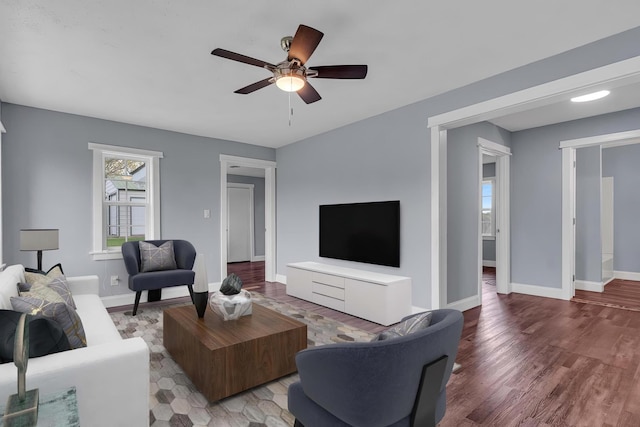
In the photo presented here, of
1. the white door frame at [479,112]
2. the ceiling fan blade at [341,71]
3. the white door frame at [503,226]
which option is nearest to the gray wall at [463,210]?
the white door frame at [479,112]

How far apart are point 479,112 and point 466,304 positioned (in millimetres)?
2377

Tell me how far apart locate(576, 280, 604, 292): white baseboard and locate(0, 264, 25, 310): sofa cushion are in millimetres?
6612

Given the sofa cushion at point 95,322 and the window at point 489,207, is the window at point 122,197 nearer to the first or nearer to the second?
the sofa cushion at point 95,322

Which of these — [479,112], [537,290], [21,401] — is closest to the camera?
[21,401]

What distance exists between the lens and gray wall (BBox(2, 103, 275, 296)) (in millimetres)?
3744

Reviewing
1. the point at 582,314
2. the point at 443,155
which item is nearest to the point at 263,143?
the point at 443,155

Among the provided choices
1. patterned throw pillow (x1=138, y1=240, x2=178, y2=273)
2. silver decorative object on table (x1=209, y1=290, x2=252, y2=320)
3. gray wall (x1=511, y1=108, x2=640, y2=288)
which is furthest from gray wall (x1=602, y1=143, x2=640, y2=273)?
patterned throw pillow (x1=138, y1=240, x2=178, y2=273)

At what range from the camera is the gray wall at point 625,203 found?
18.9ft

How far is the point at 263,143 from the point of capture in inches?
225

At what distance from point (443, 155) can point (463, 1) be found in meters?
1.74

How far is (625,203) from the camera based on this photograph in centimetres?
586

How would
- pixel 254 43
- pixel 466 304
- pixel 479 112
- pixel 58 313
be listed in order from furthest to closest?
pixel 466 304
pixel 479 112
pixel 254 43
pixel 58 313

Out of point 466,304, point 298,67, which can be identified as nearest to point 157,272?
point 298,67

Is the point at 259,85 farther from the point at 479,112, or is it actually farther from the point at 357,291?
the point at 357,291
